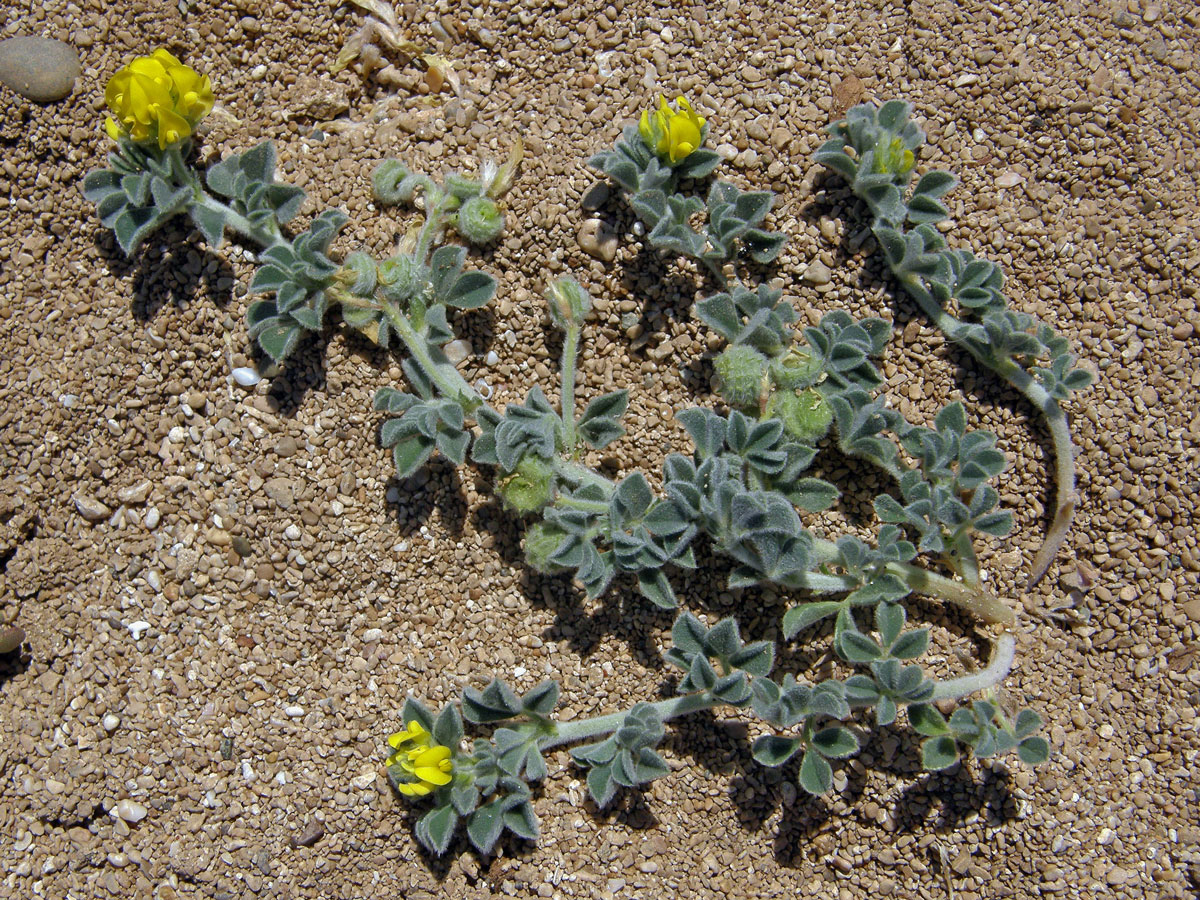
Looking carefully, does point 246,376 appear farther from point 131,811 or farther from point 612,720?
point 612,720

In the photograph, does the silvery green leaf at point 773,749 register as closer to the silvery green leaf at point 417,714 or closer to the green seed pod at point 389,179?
the silvery green leaf at point 417,714

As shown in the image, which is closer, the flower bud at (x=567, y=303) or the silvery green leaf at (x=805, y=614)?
the silvery green leaf at (x=805, y=614)

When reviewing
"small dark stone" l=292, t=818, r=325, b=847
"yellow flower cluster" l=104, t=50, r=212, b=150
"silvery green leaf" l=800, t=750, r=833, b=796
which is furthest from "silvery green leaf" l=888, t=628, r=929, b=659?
"yellow flower cluster" l=104, t=50, r=212, b=150

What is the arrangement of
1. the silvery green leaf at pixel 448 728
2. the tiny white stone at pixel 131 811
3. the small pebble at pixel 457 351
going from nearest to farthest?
1. the silvery green leaf at pixel 448 728
2. the tiny white stone at pixel 131 811
3. the small pebble at pixel 457 351

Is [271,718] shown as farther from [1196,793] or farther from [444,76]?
[1196,793]

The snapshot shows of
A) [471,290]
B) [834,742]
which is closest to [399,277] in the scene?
[471,290]

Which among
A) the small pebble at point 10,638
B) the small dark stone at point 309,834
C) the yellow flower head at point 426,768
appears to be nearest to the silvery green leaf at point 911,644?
the yellow flower head at point 426,768

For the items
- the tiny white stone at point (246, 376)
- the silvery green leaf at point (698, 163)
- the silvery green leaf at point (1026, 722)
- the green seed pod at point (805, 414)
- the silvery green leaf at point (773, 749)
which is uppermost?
the silvery green leaf at point (698, 163)

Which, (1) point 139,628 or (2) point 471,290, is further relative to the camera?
(1) point 139,628
